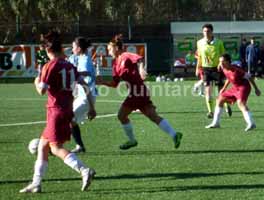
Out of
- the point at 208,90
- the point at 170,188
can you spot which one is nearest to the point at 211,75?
the point at 208,90

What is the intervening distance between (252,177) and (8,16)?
39591mm

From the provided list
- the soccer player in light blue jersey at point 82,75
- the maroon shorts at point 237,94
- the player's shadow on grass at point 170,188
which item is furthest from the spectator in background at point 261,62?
the player's shadow on grass at point 170,188

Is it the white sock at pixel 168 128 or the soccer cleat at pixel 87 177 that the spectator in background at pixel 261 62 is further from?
the soccer cleat at pixel 87 177

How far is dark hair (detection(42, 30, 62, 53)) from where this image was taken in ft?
26.2

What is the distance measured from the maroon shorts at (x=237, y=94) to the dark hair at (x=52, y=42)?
6466 mm

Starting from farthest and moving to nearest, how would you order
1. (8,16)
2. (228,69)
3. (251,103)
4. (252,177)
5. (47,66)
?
(8,16), (251,103), (228,69), (252,177), (47,66)

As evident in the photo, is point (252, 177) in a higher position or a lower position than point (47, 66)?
lower

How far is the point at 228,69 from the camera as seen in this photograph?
1380 centimetres

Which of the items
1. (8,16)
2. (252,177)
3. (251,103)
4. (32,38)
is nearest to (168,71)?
(32,38)

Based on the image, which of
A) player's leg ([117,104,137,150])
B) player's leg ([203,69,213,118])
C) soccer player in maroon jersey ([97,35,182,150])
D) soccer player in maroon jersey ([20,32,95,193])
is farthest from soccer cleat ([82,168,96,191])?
player's leg ([203,69,213,118])

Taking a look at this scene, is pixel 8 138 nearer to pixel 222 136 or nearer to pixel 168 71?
pixel 222 136

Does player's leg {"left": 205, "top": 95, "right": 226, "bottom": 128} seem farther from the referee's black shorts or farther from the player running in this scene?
the referee's black shorts

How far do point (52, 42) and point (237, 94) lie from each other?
6.56m

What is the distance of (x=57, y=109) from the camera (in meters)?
8.06
